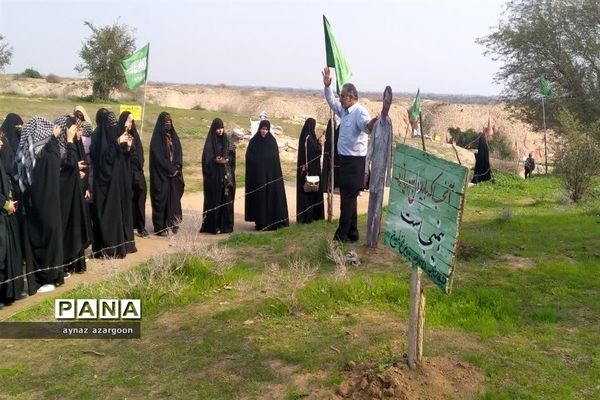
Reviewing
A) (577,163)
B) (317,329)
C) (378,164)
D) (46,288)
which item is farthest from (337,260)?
(577,163)

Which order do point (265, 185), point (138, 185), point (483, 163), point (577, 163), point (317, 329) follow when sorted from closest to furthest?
point (317, 329) → point (138, 185) → point (265, 185) → point (577, 163) → point (483, 163)

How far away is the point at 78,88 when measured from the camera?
128 ft

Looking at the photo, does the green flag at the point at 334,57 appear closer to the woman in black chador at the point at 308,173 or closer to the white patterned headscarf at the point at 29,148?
the woman in black chador at the point at 308,173

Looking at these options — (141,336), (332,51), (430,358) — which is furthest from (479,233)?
(141,336)

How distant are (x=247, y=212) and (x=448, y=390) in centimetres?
604

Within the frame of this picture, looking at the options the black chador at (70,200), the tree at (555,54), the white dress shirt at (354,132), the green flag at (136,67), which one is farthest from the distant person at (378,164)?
the tree at (555,54)

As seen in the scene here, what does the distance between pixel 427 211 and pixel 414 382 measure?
3.26 ft

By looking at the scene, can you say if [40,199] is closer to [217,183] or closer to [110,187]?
[110,187]

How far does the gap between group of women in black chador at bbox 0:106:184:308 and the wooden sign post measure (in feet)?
11.8

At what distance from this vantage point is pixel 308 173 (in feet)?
29.9

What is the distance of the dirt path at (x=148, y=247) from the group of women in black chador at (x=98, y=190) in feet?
0.41

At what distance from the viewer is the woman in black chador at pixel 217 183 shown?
8.60 m

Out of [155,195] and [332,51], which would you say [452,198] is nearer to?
[332,51]

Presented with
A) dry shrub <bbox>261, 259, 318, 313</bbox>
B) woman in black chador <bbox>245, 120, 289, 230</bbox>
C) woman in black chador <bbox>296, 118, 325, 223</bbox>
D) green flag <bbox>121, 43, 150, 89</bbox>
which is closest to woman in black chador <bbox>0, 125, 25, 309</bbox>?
dry shrub <bbox>261, 259, 318, 313</bbox>
